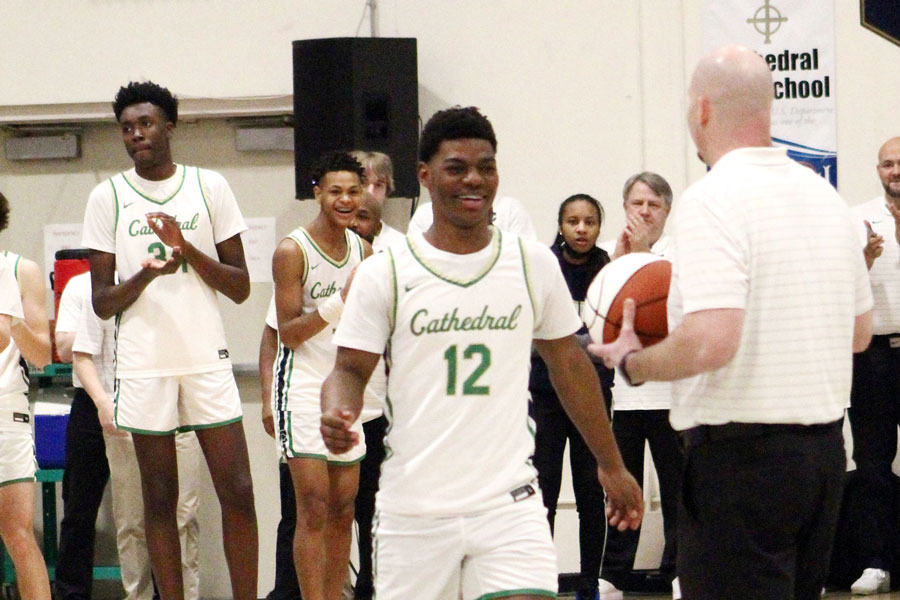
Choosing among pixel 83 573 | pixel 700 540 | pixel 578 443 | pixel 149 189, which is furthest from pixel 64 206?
pixel 700 540

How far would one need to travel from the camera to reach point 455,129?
139 inches

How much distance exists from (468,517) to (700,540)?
1.97ft

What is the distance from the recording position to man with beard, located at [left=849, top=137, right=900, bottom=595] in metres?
6.67

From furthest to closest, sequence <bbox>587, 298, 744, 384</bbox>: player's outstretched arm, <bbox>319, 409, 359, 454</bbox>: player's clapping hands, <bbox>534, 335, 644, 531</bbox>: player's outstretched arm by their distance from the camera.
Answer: <bbox>534, 335, 644, 531</bbox>: player's outstretched arm → <bbox>319, 409, 359, 454</bbox>: player's clapping hands → <bbox>587, 298, 744, 384</bbox>: player's outstretched arm

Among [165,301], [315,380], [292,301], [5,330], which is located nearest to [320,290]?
[292,301]

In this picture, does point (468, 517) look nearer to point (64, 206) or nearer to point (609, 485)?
point (609, 485)

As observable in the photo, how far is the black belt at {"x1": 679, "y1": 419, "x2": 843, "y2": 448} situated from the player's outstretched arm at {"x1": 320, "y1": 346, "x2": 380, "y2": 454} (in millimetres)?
873

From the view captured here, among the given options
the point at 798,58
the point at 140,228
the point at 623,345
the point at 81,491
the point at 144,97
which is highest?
the point at 798,58

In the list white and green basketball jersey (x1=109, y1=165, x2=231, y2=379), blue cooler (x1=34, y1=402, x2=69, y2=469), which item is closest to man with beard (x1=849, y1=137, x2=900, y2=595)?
white and green basketball jersey (x1=109, y1=165, x2=231, y2=379)

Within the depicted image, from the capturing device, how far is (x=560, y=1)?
308 inches

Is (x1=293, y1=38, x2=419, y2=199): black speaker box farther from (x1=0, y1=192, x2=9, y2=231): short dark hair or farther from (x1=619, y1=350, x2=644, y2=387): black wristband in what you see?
(x1=619, y1=350, x2=644, y2=387): black wristband

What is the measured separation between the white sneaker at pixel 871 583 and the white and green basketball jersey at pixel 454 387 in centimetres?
382

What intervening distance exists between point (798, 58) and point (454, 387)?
5121mm

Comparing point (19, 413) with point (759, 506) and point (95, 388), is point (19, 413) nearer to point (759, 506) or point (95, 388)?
point (95, 388)
